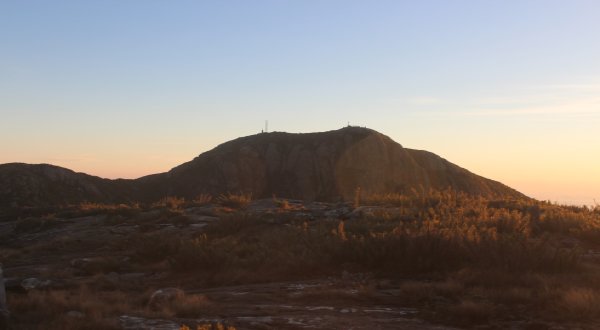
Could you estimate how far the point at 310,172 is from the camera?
65000 mm

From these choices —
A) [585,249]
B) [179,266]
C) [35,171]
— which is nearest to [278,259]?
[179,266]

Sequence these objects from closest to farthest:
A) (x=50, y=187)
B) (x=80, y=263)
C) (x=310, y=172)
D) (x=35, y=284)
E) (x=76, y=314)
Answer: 1. (x=76, y=314)
2. (x=35, y=284)
3. (x=80, y=263)
4. (x=50, y=187)
5. (x=310, y=172)

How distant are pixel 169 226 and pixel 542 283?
13.5m

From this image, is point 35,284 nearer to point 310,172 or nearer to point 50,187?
point 50,187

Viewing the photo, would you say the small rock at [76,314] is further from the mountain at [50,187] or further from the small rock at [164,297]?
the mountain at [50,187]

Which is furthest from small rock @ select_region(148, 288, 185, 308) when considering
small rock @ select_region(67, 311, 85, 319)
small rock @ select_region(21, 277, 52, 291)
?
small rock @ select_region(21, 277, 52, 291)

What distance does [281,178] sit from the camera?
217ft

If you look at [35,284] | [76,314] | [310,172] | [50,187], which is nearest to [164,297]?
[76,314]

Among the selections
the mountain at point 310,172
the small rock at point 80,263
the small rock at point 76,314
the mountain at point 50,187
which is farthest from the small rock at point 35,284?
the mountain at point 310,172

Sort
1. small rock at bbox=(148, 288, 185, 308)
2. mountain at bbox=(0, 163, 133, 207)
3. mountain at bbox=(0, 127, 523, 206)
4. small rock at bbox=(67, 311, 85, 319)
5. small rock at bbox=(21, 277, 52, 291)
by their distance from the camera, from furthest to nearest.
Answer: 1. mountain at bbox=(0, 127, 523, 206)
2. mountain at bbox=(0, 163, 133, 207)
3. small rock at bbox=(21, 277, 52, 291)
4. small rock at bbox=(148, 288, 185, 308)
5. small rock at bbox=(67, 311, 85, 319)

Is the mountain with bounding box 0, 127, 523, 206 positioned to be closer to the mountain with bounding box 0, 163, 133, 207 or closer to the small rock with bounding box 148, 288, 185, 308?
the mountain with bounding box 0, 163, 133, 207

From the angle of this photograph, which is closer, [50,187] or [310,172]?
[50,187]

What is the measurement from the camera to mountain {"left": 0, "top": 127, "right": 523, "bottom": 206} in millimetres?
63562

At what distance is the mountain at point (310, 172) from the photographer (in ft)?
209
